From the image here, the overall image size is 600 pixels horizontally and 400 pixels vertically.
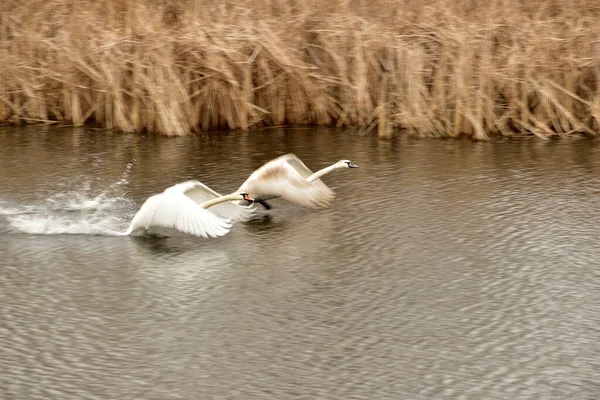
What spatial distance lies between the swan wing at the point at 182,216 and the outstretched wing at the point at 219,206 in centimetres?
41

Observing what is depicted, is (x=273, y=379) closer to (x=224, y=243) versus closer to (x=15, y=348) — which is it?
(x=15, y=348)

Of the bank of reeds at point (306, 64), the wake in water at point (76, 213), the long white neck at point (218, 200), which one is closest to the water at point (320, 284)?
the wake in water at point (76, 213)

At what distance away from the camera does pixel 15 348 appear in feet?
25.6

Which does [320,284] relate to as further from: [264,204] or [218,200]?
[264,204]

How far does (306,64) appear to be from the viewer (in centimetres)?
1605

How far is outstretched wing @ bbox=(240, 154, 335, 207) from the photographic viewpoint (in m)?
11.1

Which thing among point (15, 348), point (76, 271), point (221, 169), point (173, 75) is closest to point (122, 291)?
point (76, 271)

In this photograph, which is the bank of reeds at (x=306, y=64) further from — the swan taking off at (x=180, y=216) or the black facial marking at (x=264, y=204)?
the swan taking off at (x=180, y=216)

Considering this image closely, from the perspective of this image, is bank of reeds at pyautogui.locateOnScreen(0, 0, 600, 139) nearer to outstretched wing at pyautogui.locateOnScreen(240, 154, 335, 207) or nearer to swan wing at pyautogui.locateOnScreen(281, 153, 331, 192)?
swan wing at pyautogui.locateOnScreen(281, 153, 331, 192)

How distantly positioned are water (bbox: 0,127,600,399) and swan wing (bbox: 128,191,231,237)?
8.9 inches

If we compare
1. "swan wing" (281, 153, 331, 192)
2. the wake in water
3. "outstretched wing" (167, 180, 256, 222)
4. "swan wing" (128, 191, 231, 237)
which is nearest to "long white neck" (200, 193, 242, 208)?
Result: "outstretched wing" (167, 180, 256, 222)

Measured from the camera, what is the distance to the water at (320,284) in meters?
7.26

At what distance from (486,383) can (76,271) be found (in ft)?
13.9

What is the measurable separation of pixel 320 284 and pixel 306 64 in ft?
24.2
